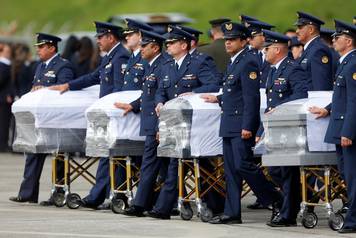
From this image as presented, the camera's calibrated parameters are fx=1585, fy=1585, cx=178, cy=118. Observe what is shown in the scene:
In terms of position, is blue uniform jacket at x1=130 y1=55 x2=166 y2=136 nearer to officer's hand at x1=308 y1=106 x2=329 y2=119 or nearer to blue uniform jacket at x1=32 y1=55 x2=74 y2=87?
blue uniform jacket at x1=32 y1=55 x2=74 y2=87

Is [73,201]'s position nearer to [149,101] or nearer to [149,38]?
[149,101]

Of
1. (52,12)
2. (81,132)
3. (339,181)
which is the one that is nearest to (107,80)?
(81,132)

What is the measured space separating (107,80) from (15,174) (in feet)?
20.6

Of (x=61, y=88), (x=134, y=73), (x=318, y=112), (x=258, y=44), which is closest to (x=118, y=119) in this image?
(x=134, y=73)

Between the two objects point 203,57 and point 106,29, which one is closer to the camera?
point 203,57

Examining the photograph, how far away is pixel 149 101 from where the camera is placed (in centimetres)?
1759

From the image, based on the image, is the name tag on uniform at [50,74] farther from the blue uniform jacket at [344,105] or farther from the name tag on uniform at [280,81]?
the blue uniform jacket at [344,105]

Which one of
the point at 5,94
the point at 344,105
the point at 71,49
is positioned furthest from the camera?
the point at 5,94

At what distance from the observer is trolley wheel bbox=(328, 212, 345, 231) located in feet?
51.6

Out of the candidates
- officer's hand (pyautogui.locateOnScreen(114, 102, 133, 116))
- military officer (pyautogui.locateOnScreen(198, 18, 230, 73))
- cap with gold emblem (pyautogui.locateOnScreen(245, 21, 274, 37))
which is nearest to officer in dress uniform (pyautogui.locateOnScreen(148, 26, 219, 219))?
officer's hand (pyautogui.locateOnScreen(114, 102, 133, 116))

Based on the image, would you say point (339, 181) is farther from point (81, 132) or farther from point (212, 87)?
point (81, 132)

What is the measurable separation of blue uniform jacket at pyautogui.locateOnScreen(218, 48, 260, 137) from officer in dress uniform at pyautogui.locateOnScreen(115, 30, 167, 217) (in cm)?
117

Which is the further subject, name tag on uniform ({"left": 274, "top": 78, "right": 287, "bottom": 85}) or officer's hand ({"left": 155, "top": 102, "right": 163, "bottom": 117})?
officer's hand ({"left": 155, "top": 102, "right": 163, "bottom": 117})

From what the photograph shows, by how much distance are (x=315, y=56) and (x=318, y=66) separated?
0.12 meters
